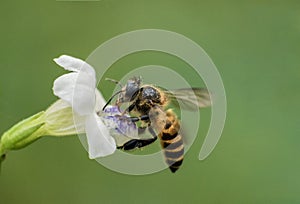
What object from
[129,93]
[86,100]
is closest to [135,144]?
[129,93]

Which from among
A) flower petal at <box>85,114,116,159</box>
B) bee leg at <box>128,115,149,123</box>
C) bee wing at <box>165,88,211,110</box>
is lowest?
flower petal at <box>85,114,116,159</box>

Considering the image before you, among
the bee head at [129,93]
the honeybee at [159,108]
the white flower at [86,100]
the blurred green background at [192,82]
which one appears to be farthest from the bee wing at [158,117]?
the blurred green background at [192,82]

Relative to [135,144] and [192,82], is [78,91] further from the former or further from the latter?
[192,82]

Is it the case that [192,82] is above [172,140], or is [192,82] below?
above

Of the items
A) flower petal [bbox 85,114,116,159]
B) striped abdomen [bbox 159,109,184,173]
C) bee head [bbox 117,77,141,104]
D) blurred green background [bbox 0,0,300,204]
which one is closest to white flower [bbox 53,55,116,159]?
flower petal [bbox 85,114,116,159]

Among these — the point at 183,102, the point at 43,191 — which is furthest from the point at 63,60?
the point at 43,191

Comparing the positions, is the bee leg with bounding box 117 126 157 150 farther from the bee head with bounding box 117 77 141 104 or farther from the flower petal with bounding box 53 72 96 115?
the flower petal with bounding box 53 72 96 115

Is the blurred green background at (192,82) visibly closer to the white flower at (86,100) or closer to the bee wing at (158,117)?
the bee wing at (158,117)

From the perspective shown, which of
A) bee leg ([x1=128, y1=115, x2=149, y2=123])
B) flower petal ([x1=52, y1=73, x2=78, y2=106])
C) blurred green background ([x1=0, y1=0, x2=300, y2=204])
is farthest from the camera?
blurred green background ([x1=0, y1=0, x2=300, y2=204])
